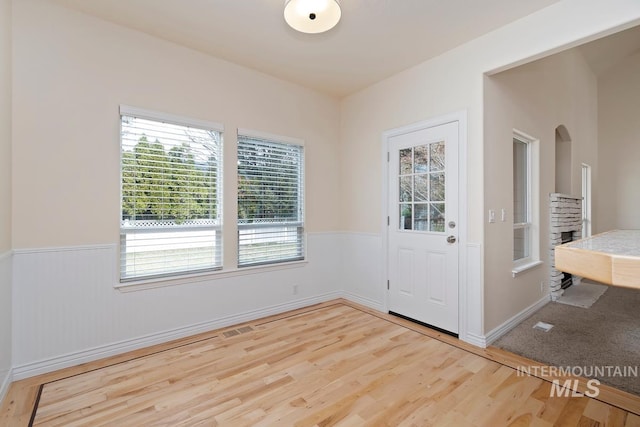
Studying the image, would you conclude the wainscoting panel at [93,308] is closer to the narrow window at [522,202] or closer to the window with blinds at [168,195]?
the window with blinds at [168,195]

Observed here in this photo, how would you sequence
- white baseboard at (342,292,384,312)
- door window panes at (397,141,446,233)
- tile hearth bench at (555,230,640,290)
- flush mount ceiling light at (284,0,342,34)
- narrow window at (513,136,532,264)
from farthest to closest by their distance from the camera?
white baseboard at (342,292,384,312) < narrow window at (513,136,532,264) < door window panes at (397,141,446,233) < flush mount ceiling light at (284,0,342,34) < tile hearth bench at (555,230,640,290)

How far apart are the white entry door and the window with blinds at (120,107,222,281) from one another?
6.45 feet

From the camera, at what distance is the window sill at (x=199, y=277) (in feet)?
8.66

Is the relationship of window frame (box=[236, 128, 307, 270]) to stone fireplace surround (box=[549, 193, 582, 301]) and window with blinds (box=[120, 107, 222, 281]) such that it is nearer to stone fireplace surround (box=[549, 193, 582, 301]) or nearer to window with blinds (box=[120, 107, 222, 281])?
window with blinds (box=[120, 107, 222, 281])

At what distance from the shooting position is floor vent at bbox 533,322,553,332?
305 centimetres

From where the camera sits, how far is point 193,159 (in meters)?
2.97

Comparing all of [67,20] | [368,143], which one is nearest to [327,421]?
[368,143]

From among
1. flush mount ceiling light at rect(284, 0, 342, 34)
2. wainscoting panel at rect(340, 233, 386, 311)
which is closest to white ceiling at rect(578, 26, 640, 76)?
wainscoting panel at rect(340, 233, 386, 311)

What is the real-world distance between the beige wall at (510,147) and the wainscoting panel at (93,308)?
8.35 ft

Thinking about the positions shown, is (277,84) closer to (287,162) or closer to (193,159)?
(287,162)

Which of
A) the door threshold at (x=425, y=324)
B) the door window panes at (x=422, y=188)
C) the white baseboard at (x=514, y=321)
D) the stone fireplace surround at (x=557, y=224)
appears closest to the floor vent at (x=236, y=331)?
the door threshold at (x=425, y=324)

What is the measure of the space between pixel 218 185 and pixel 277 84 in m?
1.44

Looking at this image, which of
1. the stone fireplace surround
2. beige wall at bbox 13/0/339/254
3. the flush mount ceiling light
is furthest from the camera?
the stone fireplace surround

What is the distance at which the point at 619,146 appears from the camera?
6020 millimetres
